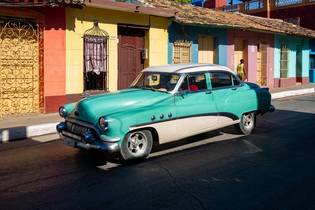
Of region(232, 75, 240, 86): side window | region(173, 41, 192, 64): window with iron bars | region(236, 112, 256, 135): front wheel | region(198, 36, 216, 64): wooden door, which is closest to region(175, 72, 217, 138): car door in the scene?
region(232, 75, 240, 86): side window

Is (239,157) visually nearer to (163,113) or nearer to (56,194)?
(163,113)

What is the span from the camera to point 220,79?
889 cm

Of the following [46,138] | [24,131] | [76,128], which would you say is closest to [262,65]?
[46,138]

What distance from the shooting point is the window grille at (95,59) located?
14.0 meters

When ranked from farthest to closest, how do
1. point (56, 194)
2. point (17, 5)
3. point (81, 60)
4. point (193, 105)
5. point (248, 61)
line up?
point (248, 61) < point (81, 60) < point (17, 5) < point (193, 105) < point (56, 194)

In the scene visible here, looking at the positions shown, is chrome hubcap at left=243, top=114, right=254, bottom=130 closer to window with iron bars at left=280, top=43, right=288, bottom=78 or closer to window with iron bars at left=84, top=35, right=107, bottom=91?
window with iron bars at left=84, top=35, right=107, bottom=91

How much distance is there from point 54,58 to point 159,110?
21.8ft

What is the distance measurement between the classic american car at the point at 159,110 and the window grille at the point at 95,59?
5.84m

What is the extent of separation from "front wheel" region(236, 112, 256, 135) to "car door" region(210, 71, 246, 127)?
1.14 ft

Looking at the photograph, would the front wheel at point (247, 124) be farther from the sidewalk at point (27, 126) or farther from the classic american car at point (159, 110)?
the sidewalk at point (27, 126)

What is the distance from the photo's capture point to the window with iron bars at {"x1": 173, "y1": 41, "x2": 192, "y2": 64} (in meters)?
17.6

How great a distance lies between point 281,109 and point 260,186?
9.06 m

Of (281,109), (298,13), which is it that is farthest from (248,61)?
(298,13)

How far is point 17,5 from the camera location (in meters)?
11.3
